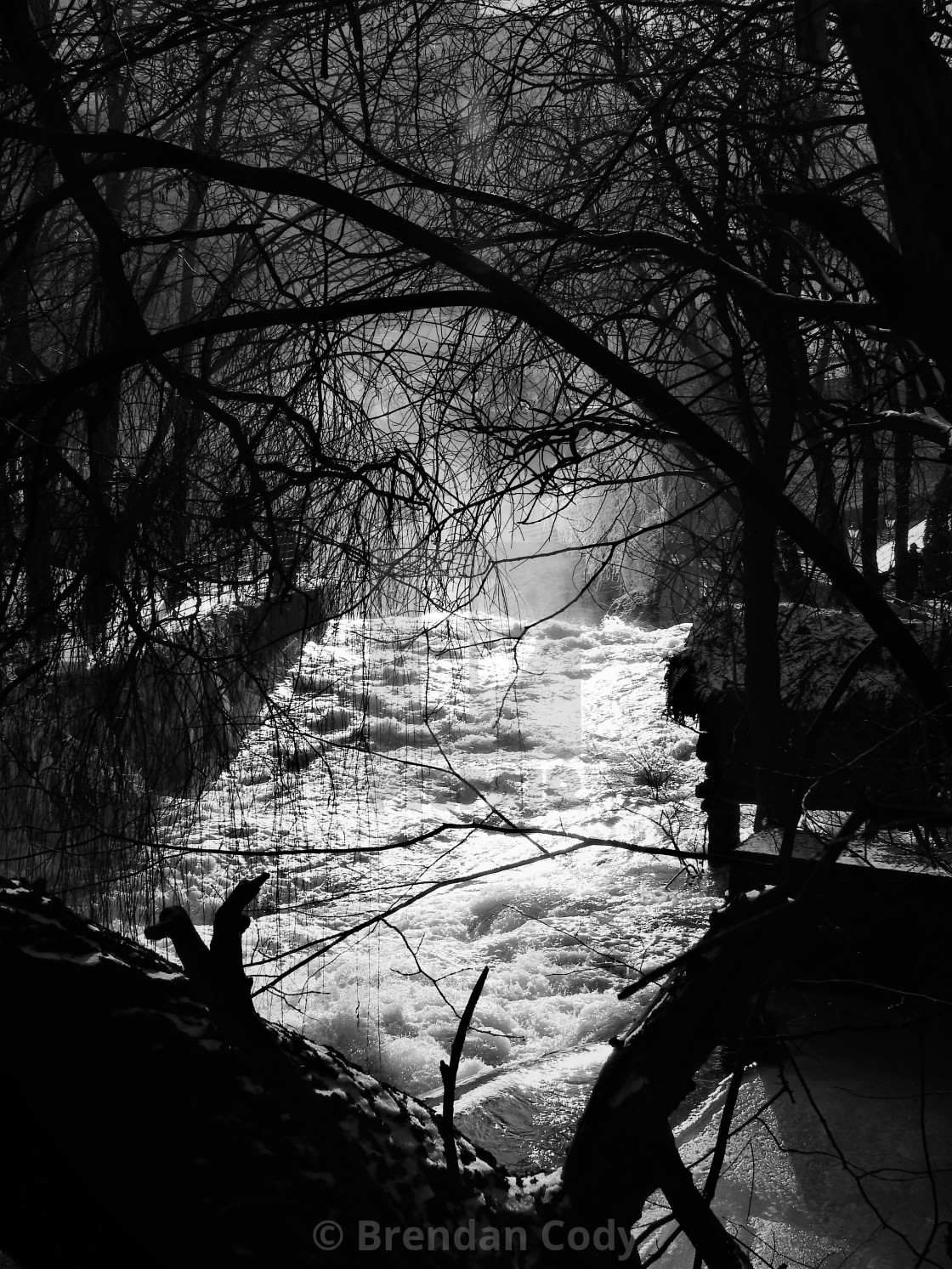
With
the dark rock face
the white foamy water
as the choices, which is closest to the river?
the white foamy water

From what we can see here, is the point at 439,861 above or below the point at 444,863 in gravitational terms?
above

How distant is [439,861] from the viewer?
4922 mm

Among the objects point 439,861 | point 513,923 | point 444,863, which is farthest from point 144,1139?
point 444,863

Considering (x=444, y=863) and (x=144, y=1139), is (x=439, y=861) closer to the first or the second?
(x=444, y=863)

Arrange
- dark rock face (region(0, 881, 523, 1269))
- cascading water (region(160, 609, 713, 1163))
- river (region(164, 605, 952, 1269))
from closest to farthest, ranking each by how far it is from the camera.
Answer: dark rock face (region(0, 881, 523, 1269)), river (region(164, 605, 952, 1269)), cascading water (region(160, 609, 713, 1163))

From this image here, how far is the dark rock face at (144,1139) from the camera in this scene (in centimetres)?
111

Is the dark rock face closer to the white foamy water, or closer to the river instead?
the river

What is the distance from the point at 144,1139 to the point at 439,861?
383 cm

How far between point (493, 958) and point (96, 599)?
14.5 ft

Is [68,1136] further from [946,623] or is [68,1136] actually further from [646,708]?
[646,708]

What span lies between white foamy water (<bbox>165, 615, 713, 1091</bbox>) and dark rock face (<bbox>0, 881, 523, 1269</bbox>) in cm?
203

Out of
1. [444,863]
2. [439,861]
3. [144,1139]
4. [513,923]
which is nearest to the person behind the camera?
[144,1139]

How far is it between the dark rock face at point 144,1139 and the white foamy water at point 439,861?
203 centimetres

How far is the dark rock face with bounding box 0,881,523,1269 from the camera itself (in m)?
1.11
